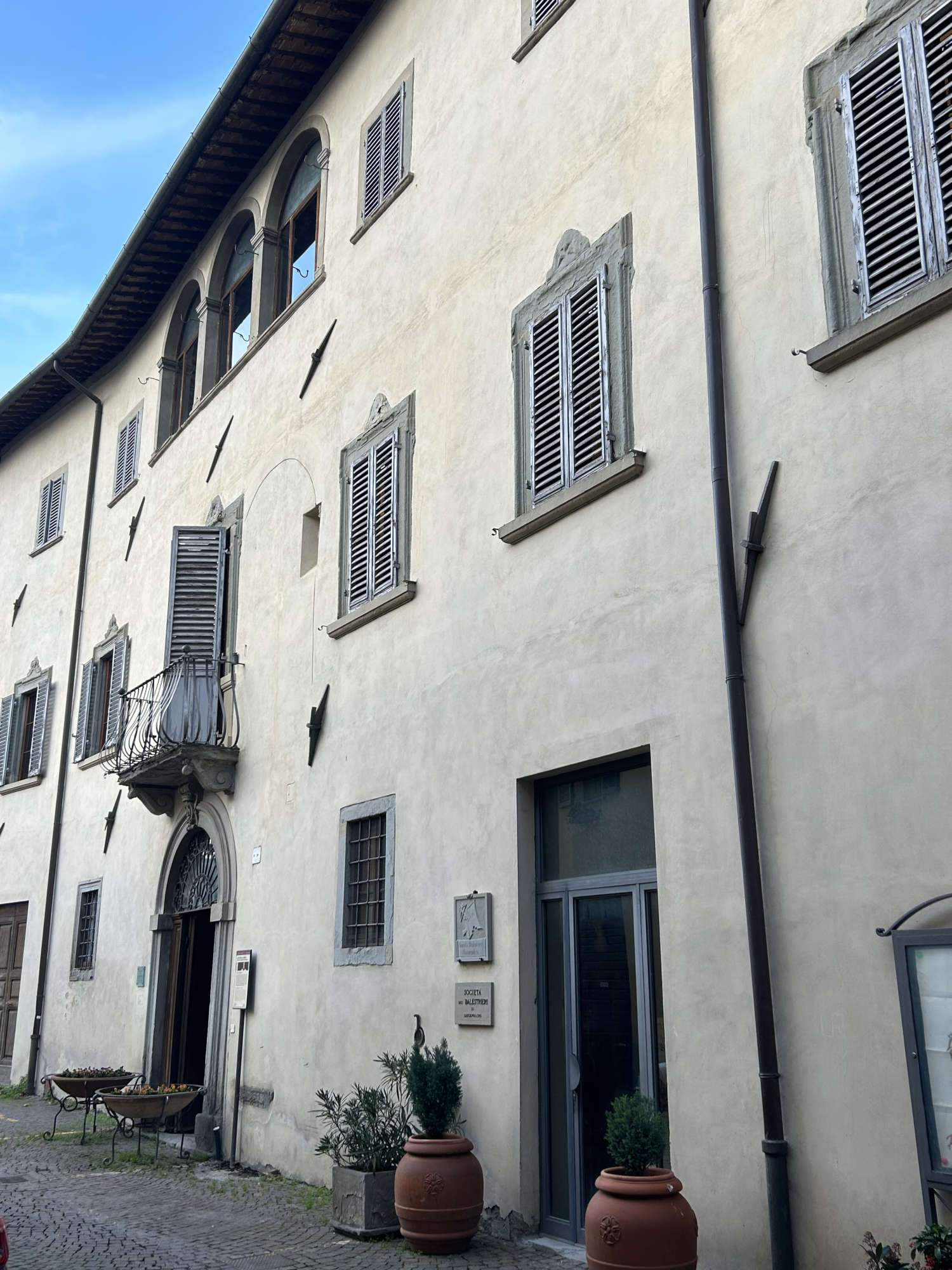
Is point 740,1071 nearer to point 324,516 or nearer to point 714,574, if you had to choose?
point 714,574

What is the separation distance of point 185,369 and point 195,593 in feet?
15.5

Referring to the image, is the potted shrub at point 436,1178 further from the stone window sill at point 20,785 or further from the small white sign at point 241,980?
the stone window sill at point 20,785

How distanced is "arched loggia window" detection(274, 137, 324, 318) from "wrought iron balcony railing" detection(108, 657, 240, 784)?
13.3 feet

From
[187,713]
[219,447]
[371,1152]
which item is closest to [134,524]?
[219,447]

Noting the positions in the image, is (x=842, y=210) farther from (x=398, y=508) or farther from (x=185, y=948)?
(x=185, y=948)

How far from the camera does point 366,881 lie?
378 inches

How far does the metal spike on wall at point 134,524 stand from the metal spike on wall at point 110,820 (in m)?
3.46

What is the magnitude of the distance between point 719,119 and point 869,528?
2.94 m

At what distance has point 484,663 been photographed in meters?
8.40

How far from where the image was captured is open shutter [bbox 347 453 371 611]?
1034 centimetres

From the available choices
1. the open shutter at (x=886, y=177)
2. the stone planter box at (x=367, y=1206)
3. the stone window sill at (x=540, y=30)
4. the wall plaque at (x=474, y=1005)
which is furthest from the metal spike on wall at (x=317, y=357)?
the stone planter box at (x=367, y=1206)

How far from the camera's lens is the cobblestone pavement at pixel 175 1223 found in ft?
22.5

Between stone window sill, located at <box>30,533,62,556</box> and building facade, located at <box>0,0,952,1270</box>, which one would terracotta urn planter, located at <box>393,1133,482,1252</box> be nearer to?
building facade, located at <box>0,0,952,1270</box>

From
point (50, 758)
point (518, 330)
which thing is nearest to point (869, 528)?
point (518, 330)
